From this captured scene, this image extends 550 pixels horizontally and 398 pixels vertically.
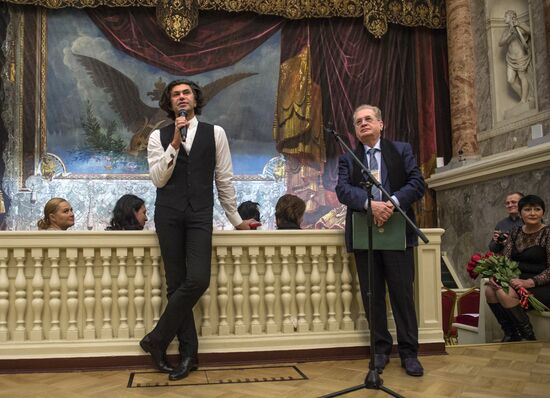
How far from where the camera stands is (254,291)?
141 inches

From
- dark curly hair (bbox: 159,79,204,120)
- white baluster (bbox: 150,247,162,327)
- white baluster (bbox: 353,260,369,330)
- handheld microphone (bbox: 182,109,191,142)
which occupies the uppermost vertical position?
dark curly hair (bbox: 159,79,204,120)

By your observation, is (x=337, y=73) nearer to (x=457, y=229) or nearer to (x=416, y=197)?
(x=457, y=229)

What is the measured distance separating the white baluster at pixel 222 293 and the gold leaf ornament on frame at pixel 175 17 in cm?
569

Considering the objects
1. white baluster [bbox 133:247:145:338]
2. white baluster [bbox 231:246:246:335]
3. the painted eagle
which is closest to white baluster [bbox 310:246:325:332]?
white baluster [bbox 231:246:246:335]

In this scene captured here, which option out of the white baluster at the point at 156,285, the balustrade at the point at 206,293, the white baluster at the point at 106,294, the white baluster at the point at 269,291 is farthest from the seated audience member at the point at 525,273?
the white baluster at the point at 106,294

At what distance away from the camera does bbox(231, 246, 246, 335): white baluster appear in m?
3.55

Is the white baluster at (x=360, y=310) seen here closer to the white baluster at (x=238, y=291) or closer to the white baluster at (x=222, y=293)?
the white baluster at (x=238, y=291)

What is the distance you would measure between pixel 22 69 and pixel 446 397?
24.7 ft

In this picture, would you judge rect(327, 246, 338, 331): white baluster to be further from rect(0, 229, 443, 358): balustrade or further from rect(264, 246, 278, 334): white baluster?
rect(264, 246, 278, 334): white baluster

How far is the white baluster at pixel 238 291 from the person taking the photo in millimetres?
3549

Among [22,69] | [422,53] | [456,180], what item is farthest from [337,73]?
[22,69]

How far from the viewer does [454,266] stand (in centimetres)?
827

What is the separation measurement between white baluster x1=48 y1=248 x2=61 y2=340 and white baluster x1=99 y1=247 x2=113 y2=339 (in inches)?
10.0

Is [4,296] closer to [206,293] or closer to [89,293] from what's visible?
[89,293]
